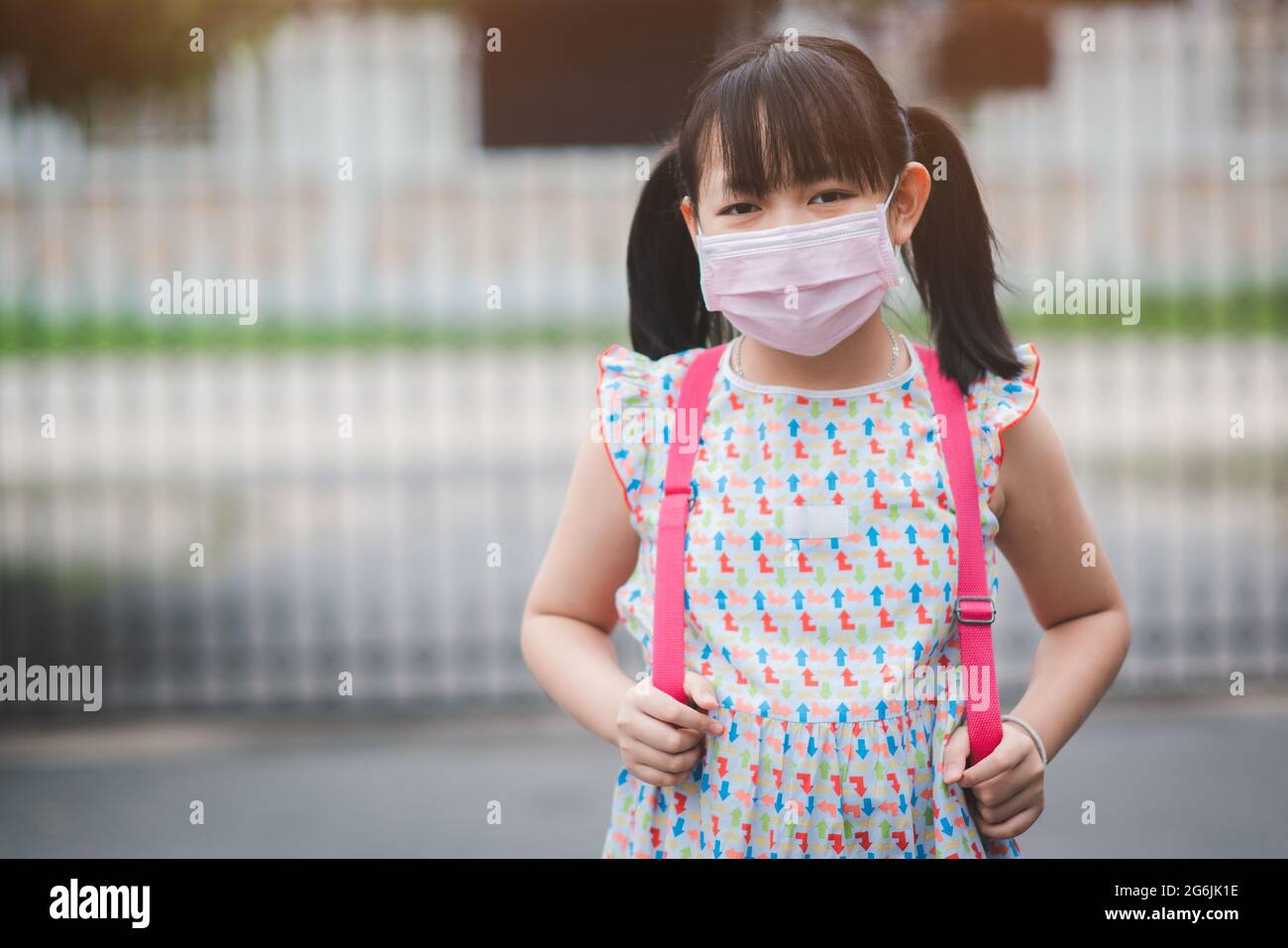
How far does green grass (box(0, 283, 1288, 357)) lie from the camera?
241 inches

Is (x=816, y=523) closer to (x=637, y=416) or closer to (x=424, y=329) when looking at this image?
(x=637, y=416)

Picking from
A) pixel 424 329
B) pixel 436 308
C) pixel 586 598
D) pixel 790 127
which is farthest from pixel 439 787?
pixel 424 329

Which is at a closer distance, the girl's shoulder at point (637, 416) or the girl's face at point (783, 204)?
the girl's face at point (783, 204)

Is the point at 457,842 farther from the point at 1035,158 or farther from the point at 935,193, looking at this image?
the point at 1035,158

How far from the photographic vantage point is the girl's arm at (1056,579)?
177 cm

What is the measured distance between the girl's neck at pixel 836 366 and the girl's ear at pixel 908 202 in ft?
0.40

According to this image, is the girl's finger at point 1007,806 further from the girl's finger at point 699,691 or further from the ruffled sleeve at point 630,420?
the ruffled sleeve at point 630,420

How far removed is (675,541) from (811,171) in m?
0.49

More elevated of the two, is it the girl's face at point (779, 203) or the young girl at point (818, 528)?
the girl's face at point (779, 203)

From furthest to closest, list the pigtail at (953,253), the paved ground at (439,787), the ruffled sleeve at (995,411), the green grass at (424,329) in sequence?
the green grass at (424,329) < the paved ground at (439,787) < the pigtail at (953,253) < the ruffled sleeve at (995,411)

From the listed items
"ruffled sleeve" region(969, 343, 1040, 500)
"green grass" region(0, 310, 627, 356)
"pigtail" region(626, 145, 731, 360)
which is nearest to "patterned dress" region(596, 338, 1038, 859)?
"ruffled sleeve" region(969, 343, 1040, 500)

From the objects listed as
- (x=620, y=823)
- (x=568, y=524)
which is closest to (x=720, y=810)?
(x=620, y=823)

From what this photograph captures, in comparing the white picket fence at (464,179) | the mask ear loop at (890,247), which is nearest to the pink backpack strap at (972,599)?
the mask ear loop at (890,247)

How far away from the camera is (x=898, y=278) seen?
1769 mm
